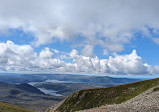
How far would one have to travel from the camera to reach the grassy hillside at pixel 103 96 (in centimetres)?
10826

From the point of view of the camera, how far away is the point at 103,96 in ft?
414

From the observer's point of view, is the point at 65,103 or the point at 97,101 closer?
the point at 97,101

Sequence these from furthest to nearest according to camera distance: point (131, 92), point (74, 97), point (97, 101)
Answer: point (74, 97) < point (97, 101) < point (131, 92)

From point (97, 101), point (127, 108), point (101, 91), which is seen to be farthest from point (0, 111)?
point (101, 91)

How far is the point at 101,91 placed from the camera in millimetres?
134250

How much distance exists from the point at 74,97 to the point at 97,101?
3078 centimetres

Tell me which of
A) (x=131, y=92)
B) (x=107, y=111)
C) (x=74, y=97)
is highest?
(x=107, y=111)

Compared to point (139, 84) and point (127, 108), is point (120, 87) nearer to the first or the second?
point (139, 84)

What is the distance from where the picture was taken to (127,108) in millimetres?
34344

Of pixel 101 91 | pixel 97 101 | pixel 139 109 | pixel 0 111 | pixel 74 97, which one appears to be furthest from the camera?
pixel 74 97

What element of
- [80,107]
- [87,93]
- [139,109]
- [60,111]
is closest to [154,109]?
[139,109]

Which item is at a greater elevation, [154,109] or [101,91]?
[154,109]

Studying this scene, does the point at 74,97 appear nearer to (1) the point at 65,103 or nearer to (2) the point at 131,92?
(1) the point at 65,103

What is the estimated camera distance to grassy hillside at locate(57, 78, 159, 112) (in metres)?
108
